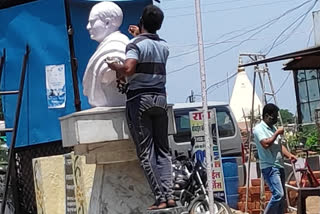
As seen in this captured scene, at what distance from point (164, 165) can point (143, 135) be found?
290 millimetres

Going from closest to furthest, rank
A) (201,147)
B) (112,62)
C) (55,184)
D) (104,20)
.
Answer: (112,62) → (104,20) → (55,184) → (201,147)

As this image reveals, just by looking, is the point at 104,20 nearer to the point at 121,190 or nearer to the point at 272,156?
the point at 121,190

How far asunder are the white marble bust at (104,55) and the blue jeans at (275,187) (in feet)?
12.7

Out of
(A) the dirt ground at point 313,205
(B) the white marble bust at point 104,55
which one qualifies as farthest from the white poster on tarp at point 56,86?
(A) the dirt ground at point 313,205

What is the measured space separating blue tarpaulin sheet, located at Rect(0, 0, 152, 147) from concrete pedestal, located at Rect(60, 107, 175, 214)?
225cm

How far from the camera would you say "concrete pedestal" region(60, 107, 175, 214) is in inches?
203

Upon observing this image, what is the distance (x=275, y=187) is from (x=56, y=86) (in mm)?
3031

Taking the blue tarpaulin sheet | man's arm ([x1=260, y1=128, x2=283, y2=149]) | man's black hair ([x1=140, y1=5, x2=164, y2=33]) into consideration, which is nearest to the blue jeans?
man's arm ([x1=260, y1=128, x2=283, y2=149])

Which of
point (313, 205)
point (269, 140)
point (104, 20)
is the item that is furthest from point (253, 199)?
point (104, 20)

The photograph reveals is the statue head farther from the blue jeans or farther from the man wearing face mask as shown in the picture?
the blue jeans

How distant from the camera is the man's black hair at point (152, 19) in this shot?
511 cm

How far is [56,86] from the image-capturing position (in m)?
7.69

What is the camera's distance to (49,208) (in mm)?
7516

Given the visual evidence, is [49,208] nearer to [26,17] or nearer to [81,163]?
[81,163]
